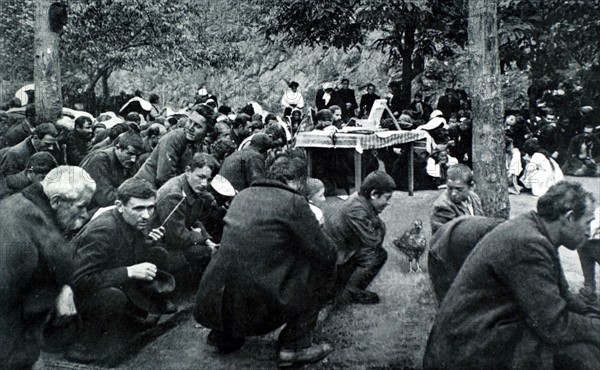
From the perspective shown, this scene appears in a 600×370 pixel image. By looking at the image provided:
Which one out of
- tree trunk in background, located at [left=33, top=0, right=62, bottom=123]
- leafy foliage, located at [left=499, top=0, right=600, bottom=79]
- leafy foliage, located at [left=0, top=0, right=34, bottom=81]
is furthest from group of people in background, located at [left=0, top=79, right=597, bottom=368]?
leafy foliage, located at [left=0, top=0, right=34, bottom=81]

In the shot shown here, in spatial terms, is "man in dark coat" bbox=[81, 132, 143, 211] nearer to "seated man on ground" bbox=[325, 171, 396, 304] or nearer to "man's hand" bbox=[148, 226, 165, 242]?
"man's hand" bbox=[148, 226, 165, 242]

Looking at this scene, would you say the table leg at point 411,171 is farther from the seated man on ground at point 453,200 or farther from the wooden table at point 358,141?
the seated man on ground at point 453,200

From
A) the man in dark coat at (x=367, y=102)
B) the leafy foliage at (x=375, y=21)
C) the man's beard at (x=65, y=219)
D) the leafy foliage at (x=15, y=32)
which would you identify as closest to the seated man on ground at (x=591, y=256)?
the man's beard at (x=65, y=219)

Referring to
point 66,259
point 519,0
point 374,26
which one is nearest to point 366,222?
point 66,259

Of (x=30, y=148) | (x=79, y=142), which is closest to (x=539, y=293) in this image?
(x=30, y=148)

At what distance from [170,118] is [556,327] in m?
7.24

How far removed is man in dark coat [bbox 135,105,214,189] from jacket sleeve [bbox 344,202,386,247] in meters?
1.83

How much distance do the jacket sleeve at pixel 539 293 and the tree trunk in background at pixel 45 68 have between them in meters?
6.48

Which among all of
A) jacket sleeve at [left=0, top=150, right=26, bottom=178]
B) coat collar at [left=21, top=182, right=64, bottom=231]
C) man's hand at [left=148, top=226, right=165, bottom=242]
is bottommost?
man's hand at [left=148, top=226, right=165, bottom=242]

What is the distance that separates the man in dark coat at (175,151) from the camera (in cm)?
544

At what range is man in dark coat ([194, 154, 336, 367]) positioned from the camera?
345 cm

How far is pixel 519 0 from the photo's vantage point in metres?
8.81

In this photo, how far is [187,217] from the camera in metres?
4.62

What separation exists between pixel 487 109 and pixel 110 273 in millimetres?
3620
